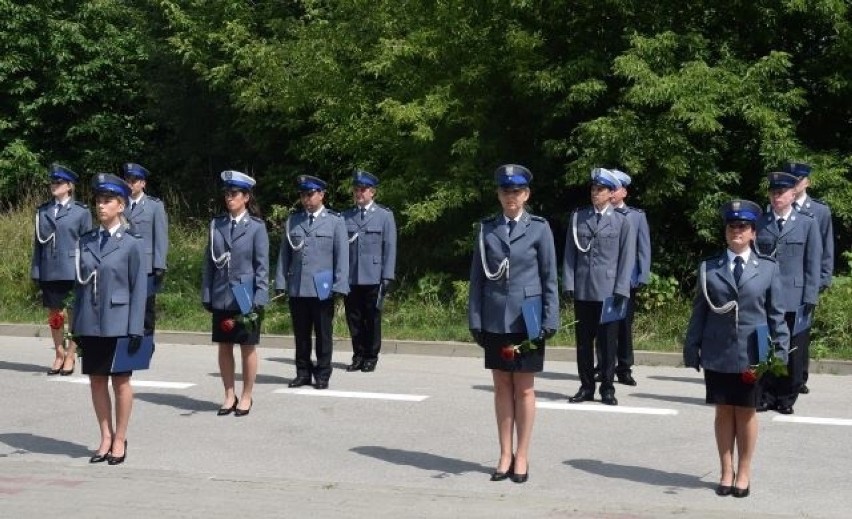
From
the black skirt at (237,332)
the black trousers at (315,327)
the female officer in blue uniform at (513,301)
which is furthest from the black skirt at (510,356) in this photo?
the black trousers at (315,327)

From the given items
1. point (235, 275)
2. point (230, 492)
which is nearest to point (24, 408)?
point (235, 275)

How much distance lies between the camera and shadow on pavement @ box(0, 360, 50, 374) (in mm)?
14617

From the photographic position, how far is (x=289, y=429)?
1118 cm

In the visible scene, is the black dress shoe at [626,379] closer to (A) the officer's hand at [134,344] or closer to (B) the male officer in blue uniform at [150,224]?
(B) the male officer in blue uniform at [150,224]

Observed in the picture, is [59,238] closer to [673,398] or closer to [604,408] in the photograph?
[604,408]

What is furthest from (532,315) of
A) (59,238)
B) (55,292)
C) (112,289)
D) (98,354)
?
(55,292)

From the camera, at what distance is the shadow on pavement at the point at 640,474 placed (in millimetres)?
9141

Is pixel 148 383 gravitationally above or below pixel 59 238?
below

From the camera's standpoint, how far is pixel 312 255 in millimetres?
13008

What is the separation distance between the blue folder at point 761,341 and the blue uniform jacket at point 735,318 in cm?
2

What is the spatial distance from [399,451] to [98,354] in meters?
2.24

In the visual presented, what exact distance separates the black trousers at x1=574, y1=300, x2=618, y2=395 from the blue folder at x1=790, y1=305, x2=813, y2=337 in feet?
4.91

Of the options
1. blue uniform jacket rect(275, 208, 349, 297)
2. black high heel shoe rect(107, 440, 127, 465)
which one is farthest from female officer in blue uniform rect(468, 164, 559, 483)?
blue uniform jacket rect(275, 208, 349, 297)

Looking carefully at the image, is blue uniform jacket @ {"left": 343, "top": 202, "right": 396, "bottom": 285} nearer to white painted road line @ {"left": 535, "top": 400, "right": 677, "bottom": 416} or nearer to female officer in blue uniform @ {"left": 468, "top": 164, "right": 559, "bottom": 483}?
white painted road line @ {"left": 535, "top": 400, "right": 677, "bottom": 416}
